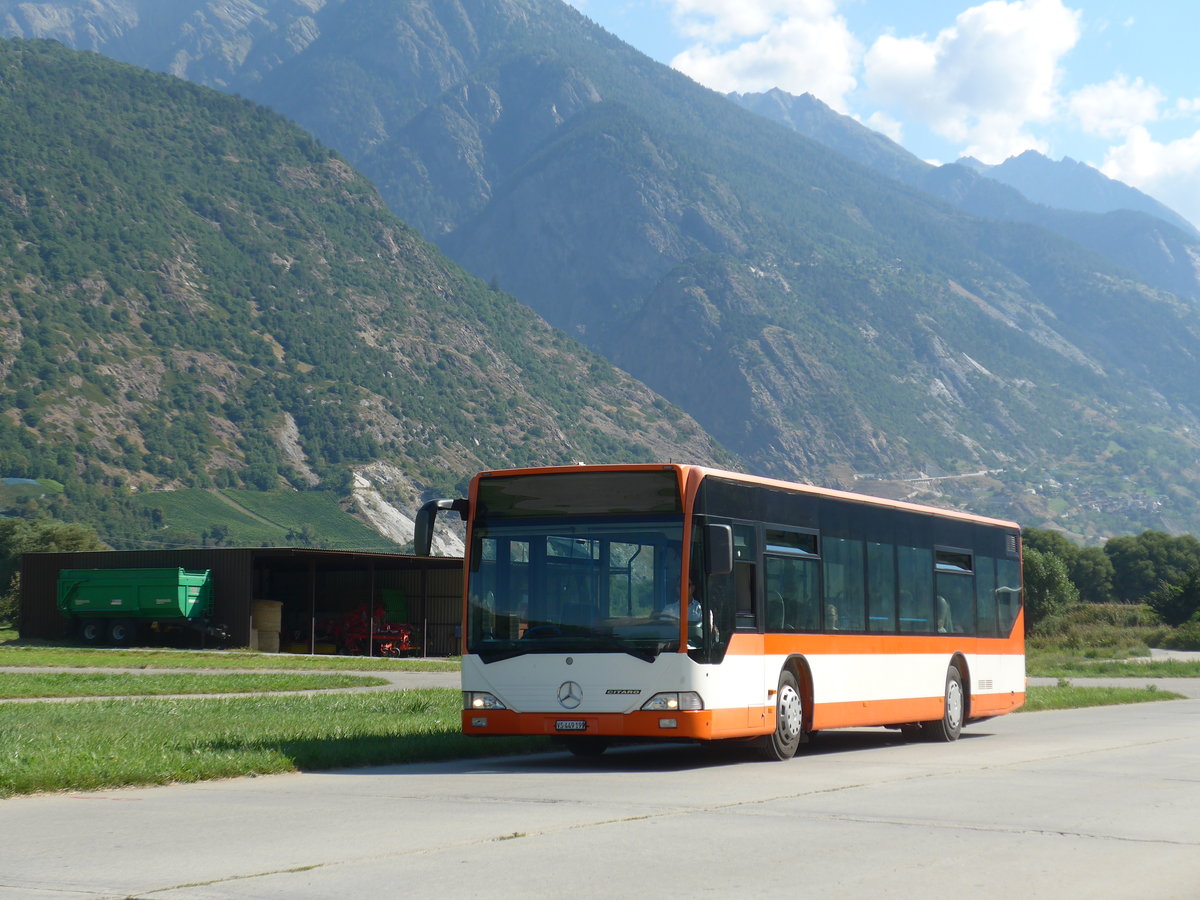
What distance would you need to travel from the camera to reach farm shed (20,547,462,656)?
50.2 m

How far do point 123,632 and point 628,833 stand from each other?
4408 cm

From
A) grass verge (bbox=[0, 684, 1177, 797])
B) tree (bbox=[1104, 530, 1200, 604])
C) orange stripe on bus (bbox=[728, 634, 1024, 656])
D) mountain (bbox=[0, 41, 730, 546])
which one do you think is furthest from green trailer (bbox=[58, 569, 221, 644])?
tree (bbox=[1104, 530, 1200, 604])

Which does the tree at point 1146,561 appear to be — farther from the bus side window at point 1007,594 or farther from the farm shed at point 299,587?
the bus side window at point 1007,594

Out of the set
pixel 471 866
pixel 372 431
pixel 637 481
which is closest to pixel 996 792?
pixel 637 481

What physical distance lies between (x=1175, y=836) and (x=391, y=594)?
4665cm

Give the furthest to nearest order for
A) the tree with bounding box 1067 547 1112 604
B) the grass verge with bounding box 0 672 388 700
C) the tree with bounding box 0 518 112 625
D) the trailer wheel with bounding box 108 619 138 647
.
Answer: the tree with bounding box 1067 547 1112 604 < the tree with bounding box 0 518 112 625 < the trailer wheel with bounding box 108 619 138 647 < the grass verge with bounding box 0 672 388 700

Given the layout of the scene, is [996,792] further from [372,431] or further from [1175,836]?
[372,431]

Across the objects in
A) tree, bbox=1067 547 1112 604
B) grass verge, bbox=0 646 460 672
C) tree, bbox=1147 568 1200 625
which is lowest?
grass verge, bbox=0 646 460 672

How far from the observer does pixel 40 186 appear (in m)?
169

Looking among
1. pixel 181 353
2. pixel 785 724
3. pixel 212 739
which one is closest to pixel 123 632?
pixel 212 739

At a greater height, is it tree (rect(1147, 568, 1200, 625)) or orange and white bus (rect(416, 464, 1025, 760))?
tree (rect(1147, 568, 1200, 625))

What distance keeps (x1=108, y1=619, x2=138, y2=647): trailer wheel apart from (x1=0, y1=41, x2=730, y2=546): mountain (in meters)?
84.1

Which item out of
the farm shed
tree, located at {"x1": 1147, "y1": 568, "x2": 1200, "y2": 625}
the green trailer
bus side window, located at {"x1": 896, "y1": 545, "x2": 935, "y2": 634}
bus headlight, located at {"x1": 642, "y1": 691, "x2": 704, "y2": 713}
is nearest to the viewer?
bus headlight, located at {"x1": 642, "y1": 691, "x2": 704, "y2": 713}

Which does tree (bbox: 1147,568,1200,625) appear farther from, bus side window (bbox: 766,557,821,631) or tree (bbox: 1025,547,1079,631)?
bus side window (bbox: 766,557,821,631)
